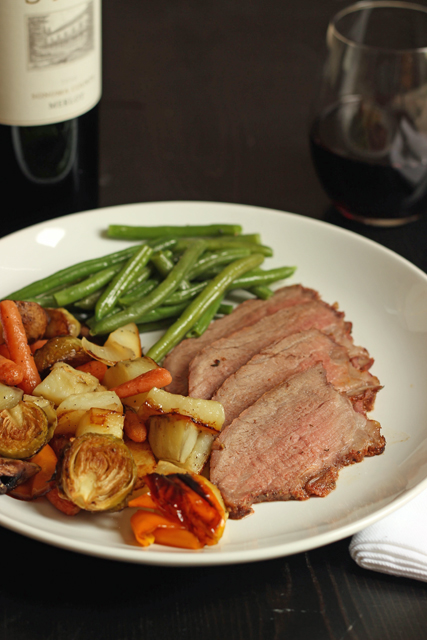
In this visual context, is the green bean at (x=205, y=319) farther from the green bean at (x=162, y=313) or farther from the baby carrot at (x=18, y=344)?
the baby carrot at (x=18, y=344)

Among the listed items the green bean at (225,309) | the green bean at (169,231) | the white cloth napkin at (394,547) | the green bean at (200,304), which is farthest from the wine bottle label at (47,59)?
the white cloth napkin at (394,547)

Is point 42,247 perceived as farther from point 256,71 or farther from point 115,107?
point 256,71

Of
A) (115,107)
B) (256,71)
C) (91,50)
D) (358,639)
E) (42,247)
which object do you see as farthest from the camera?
(256,71)

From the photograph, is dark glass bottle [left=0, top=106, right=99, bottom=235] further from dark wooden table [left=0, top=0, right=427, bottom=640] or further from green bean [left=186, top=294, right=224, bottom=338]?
green bean [left=186, top=294, right=224, bottom=338]

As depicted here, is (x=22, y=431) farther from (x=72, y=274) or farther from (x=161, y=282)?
(x=161, y=282)

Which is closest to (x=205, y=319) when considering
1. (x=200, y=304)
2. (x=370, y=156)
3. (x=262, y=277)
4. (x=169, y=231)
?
(x=200, y=304)

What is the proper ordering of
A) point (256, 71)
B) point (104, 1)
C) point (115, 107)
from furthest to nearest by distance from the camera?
point (104, 1) → point (256, 71) → point (115, 107)

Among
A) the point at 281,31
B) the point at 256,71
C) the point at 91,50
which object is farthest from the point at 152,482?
the point at 281,31
